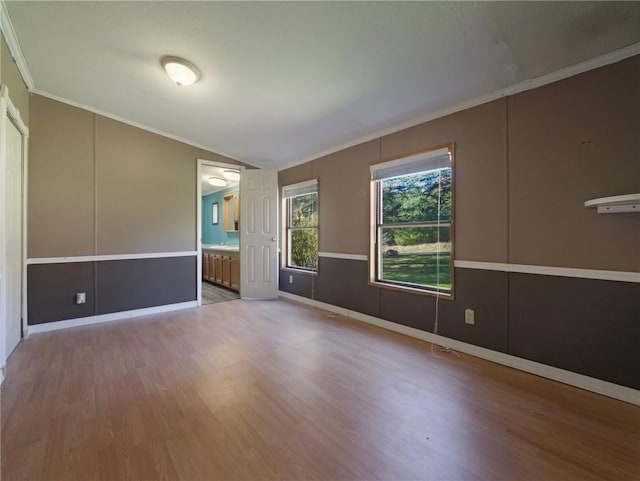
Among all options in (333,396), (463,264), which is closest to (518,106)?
(463,264)

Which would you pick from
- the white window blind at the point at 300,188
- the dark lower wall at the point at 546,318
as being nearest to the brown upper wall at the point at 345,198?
the white window blind at the point at 300,188

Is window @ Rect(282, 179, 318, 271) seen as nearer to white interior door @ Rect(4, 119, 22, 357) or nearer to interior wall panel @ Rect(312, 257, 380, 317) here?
interior wall panel @ Rect(312, 257, 380, 317)

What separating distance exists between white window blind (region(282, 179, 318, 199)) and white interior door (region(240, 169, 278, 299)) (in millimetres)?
177

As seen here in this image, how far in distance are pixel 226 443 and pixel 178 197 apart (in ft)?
11.5

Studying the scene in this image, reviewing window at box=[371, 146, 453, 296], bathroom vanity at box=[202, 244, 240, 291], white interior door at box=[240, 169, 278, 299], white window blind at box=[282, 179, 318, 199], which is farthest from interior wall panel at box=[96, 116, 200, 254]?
window at box=[371, 146, 453, 296]

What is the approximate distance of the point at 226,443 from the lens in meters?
1.48

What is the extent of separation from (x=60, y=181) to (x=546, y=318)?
4955mm

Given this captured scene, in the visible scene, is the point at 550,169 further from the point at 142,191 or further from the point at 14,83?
the point at 14,83

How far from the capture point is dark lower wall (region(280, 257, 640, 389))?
6.17 feet

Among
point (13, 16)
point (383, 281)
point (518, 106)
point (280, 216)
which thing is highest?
point (13, 16)

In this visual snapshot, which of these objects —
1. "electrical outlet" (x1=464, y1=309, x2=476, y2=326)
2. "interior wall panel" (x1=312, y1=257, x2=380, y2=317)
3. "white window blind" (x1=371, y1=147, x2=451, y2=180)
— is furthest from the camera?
"interior wall panel" (x1=312, y1=257, x2=380, y2=317)

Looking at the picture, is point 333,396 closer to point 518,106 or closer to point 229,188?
point 518,106

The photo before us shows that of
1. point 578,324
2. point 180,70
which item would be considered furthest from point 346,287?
point 180,70

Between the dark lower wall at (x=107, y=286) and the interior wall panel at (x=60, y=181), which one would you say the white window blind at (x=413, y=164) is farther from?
the interior wall panel at (x=60, y=181)
